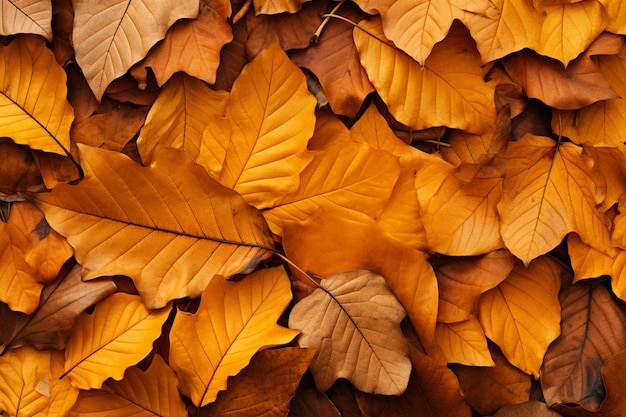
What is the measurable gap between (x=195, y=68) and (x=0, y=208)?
0.31m

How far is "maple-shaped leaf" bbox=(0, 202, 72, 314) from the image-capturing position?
0.80 meters

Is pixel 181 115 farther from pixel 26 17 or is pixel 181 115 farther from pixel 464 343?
pixel 464 343

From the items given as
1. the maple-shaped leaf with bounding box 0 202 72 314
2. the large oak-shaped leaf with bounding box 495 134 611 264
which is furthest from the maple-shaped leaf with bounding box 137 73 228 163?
the large oak-shaped leaf with bounding box 495 134 611 264

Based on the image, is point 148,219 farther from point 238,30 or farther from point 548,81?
point 548,81

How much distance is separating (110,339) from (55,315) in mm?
75

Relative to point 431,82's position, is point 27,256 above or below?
below

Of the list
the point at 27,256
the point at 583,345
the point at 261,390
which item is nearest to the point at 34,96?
the point at 27,256

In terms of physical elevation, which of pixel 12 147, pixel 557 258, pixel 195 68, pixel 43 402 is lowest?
pixel 43 402

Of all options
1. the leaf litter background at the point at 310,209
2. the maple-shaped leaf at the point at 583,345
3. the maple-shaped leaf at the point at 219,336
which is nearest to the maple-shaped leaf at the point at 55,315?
the leaf litter background at the point at 310,209

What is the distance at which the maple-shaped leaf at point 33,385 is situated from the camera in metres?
0.79

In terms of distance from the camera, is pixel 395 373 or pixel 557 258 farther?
pixel 557 258

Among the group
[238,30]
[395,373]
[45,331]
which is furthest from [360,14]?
[45,331]

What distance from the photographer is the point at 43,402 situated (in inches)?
31.4

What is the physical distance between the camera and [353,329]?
784mm
